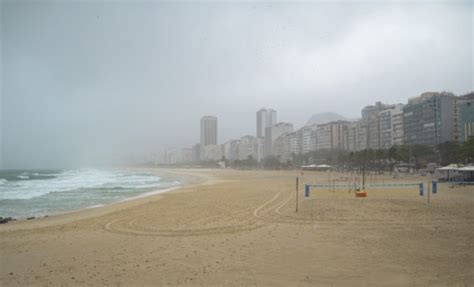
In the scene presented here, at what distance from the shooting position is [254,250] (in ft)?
23.4

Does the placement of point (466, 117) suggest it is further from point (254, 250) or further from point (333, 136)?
point (254, 250)

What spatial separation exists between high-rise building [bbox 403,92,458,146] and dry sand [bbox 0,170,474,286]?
84767 mm

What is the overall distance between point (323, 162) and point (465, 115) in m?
40.6

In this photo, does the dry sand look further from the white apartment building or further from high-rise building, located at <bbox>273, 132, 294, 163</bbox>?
the white apartment building

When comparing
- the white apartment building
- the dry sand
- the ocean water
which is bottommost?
the ocean water

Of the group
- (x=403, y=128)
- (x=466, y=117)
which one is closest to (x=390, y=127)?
(x=403, y=128)

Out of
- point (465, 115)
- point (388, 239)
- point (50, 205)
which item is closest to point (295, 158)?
point (465, 115)

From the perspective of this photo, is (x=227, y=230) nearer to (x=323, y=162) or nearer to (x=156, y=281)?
(x=156, y=281)

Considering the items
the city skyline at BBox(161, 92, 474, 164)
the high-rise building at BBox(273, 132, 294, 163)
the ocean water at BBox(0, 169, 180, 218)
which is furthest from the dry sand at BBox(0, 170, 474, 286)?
the high-rise building at BBox(273, 132, 294, 163)

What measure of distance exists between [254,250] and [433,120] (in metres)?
93.8

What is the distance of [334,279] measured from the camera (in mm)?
5320

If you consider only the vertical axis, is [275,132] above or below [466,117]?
above

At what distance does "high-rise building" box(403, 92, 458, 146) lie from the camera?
83.0m

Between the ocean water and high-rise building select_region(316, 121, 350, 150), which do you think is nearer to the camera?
the ocean water
